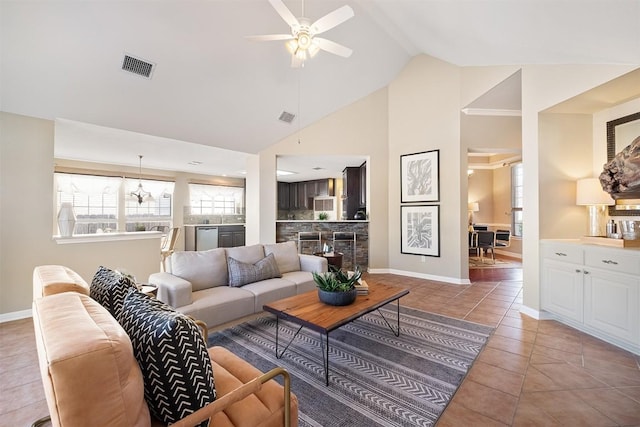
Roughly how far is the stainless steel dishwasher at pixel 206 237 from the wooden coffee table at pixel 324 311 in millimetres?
5495

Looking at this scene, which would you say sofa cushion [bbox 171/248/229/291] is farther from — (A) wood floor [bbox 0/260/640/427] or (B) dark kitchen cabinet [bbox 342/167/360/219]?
(B) dark kitchen cabinet [bbox 342/167/360/219]

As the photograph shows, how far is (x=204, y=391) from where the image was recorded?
1010 millimetres

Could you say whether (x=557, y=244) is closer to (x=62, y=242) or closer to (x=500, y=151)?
(x=500, y=151)

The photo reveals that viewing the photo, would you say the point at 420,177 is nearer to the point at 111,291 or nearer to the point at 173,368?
the point at 111,291

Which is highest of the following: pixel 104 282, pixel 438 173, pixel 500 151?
pixel 500 151

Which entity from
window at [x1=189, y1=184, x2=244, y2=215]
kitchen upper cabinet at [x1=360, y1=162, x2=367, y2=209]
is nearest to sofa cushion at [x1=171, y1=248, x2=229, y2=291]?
kitchen upper cabinet at [x1=360, y1=162, x2=367, y2=209]

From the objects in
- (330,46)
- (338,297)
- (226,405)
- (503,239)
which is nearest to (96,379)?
(226,405)

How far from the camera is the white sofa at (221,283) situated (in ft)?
8.17

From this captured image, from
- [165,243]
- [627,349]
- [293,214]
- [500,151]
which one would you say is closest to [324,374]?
[627,349]

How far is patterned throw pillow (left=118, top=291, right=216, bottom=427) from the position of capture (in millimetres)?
976

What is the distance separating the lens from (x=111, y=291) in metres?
1.50

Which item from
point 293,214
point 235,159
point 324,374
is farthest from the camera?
point 293,214

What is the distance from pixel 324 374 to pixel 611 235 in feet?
10.2

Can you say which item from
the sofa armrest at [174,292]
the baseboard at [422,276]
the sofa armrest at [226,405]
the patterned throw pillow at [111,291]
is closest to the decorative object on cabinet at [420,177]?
the baseboard at [422,276]
